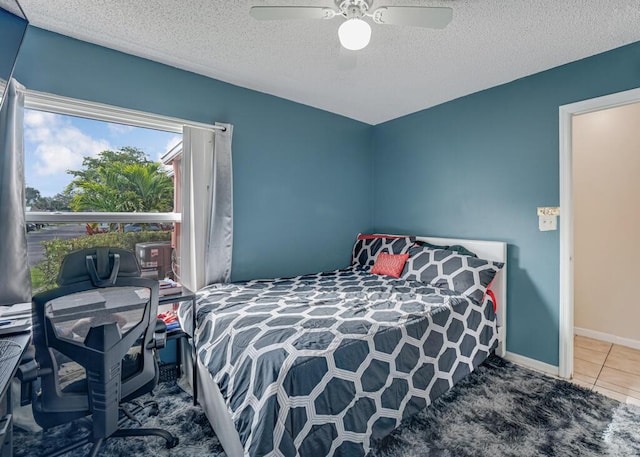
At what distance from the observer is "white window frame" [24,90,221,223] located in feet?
6.57

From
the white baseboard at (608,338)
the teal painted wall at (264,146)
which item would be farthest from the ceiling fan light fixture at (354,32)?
the white baseboard at (608,338)

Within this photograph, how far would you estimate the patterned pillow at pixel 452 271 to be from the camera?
246 cm

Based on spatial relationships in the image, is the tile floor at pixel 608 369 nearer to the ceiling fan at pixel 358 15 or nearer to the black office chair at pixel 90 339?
the ceiling fan at pixel 358 15

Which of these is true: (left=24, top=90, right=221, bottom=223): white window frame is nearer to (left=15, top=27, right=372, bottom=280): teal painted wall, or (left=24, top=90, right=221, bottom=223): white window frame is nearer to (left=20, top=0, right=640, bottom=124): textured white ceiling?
(left=15, top=27, right=372, bottom=280): teal painted wall

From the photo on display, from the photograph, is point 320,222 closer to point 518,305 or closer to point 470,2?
point 518,305

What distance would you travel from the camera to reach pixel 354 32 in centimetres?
Result: 160

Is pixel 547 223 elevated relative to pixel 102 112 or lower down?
lower down

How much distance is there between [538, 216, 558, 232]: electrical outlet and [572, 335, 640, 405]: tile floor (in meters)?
1.18

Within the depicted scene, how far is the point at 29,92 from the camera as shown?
1903 mm

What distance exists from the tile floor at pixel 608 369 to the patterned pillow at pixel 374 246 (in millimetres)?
1685

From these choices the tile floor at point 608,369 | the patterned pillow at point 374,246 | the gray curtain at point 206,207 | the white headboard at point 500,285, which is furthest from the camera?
the patterned pillow at point 374,246

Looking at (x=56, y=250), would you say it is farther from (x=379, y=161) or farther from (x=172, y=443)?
(x=379, y=161)

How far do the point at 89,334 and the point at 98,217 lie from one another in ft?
3.70

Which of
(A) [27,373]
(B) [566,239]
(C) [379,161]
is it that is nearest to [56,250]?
(A) [27,373]
